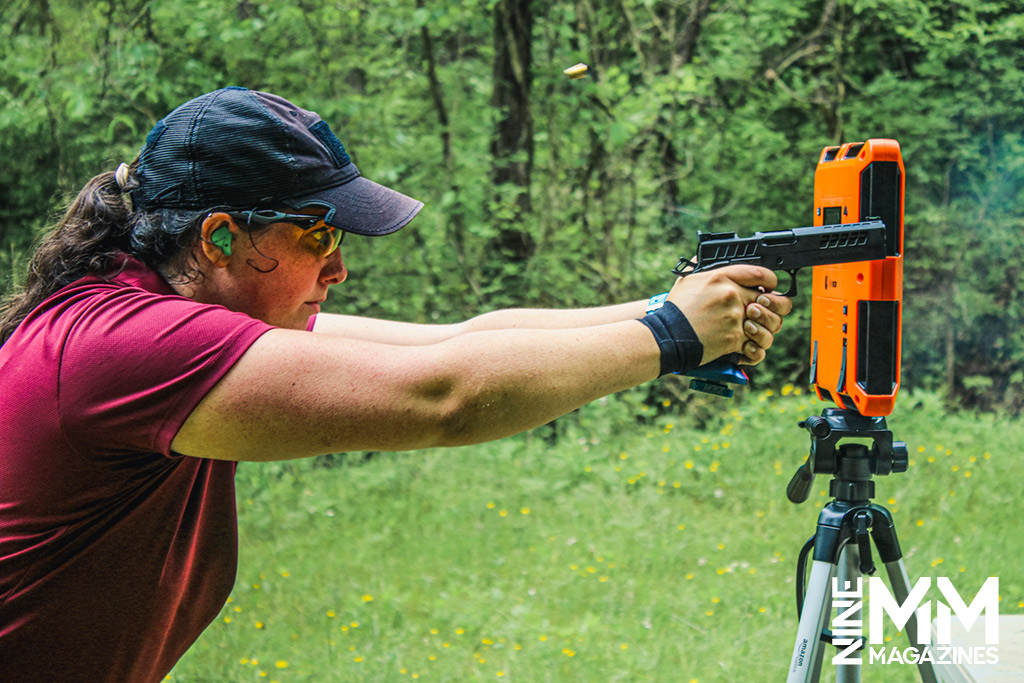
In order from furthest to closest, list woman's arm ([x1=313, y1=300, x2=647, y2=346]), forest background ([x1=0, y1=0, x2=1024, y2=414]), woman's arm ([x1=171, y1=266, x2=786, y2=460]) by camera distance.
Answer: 1. forest background ([x1=0, y1=0, x2=1024, y2=414])
2. woman's arm ([x1=313, y1=300, x2=647, y2=346])
3. woman's arm ([x1=171, y1=266, x2=786, y2=460])

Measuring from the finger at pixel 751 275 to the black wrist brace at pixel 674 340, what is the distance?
6.6 inches

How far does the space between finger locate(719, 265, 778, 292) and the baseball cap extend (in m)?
0.66

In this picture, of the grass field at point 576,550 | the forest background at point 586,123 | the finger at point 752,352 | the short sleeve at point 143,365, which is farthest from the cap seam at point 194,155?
the forest background at point 586,123

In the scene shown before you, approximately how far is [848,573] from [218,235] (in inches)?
59.3

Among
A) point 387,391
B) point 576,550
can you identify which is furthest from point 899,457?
point 576,550

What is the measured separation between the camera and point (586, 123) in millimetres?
5703

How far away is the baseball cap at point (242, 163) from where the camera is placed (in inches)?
57.2

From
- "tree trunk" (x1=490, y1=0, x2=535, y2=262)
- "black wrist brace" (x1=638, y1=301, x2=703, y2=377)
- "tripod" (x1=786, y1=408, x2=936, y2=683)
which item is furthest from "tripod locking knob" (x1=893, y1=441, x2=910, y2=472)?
"tree trunk" (x1=490, y1=0, x2=535, y2=262)

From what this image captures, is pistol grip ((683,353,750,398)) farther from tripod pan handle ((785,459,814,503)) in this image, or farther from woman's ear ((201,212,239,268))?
woman's ear ((201,212,239,268))

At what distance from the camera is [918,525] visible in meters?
3.68

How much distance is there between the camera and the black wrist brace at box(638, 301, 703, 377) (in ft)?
4.67

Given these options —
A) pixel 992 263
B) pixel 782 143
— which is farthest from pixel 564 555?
pixel 992 263

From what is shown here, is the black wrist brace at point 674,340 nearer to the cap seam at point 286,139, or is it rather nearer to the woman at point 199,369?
the woman at point 199,369

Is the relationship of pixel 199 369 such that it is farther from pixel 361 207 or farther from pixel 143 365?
pixel 361 207
